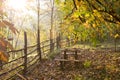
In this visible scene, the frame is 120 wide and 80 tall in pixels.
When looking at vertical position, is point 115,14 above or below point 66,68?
above

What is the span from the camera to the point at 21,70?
34.3ft

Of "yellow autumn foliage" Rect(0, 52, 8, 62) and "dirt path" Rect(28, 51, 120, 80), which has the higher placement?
"yellow autumn foliage" Rect(0, 52, 8, 62)

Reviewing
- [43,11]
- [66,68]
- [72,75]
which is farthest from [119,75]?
[43,11]

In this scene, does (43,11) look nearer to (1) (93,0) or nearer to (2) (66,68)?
(2) (66,68)

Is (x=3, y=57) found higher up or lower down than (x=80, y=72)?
higher up

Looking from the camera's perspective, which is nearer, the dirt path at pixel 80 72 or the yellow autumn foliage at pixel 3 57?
the yellow autumn foliage at pixel 3 57

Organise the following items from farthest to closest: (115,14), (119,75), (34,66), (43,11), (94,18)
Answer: (43,11) → (34,66) → (119,75) → (94,18) → (115,14)

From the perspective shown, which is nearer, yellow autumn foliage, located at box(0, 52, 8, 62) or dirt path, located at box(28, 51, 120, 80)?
yellow autumn foliage, located at box(0, 52, 8, 62)

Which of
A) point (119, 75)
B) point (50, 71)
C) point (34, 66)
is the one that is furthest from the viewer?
point (34, 66)

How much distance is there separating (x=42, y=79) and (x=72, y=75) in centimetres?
128

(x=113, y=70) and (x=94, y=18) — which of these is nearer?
(x=94, y=18)

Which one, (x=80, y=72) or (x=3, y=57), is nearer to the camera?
(x=3, y=57)

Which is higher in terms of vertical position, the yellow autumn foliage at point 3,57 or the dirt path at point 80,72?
the yellow autumn foliage at point 3,57

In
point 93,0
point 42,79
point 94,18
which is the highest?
point 93,0
